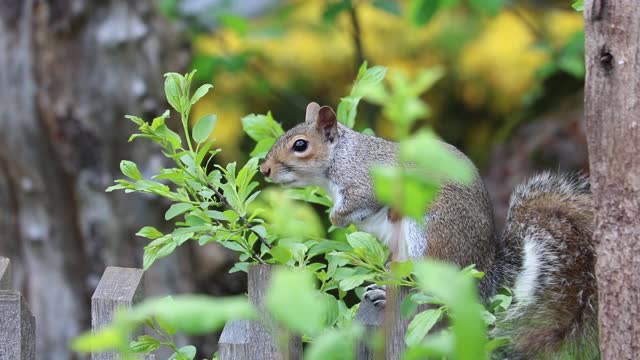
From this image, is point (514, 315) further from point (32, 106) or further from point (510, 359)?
point (32, 106)

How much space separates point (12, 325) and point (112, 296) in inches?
4.7

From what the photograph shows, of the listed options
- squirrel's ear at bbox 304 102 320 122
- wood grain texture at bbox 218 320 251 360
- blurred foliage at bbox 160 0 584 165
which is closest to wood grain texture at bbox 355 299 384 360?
wood grain texture at bbox 218 320 251 360

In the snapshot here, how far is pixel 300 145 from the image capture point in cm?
173

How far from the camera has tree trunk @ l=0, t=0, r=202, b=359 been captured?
8.42 ft

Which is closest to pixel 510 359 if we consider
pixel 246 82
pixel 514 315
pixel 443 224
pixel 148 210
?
pixel 514 315

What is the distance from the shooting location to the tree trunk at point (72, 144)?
2.57 metres

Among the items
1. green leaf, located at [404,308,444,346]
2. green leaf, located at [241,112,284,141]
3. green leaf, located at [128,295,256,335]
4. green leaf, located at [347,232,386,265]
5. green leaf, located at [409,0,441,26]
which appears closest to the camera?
green leaf, located at [128,295,256,335]

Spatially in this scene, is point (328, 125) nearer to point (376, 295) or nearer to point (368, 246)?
point (376, 295)

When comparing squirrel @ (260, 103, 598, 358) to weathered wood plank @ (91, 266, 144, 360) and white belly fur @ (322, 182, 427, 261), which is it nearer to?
white belly fur @ (322, 182, 427, 261)

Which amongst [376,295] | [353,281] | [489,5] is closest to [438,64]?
[489,5]

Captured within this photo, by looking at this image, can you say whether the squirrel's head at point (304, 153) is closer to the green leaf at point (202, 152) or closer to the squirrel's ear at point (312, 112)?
the squirrel's ear at point (312, 112)

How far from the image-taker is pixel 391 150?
170 cm

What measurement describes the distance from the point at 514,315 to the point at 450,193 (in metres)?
0.22

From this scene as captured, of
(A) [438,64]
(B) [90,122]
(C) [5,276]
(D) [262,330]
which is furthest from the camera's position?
(A) [438,64]
